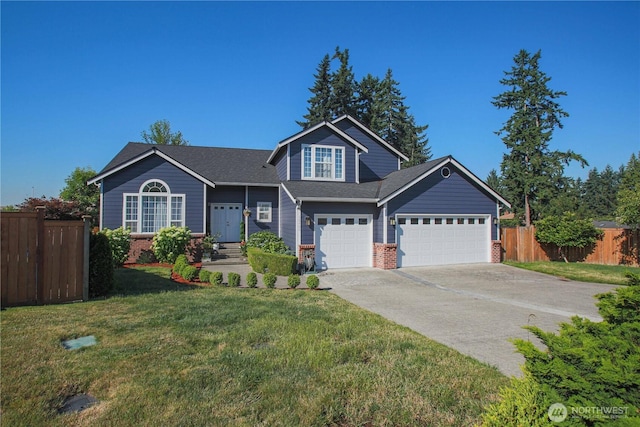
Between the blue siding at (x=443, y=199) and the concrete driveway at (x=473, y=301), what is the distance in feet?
9.17

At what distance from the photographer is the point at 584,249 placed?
18.8 metres

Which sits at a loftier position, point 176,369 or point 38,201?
point 38,201

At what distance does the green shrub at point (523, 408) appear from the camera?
232cm

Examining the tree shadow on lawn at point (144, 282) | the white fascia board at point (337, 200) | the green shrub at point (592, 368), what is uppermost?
the white fascia board at point (337, 200)

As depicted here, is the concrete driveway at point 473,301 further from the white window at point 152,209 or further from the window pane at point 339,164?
the white window at point 152,209

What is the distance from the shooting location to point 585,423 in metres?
2.12

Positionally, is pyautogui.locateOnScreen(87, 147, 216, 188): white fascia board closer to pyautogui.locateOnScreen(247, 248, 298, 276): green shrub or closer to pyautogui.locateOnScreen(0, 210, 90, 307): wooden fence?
pyautogui.locateOnScreen(247, 248, 298, 276): green shrub

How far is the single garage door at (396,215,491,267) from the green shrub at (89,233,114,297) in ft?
37.9

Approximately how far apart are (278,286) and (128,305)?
448 cm

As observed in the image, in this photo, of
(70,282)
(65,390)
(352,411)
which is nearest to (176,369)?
(65,390)

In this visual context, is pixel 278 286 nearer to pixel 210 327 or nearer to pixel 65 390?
pixel 210 327

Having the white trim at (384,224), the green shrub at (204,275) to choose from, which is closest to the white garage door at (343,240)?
the white trim at (384,224)

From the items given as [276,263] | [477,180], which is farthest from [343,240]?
[477,180]

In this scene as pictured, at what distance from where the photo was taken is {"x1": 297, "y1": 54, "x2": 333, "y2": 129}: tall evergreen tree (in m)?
39.0
